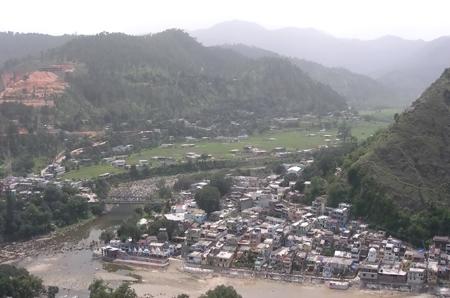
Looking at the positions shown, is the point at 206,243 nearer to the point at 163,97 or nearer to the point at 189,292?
the point at 189,292

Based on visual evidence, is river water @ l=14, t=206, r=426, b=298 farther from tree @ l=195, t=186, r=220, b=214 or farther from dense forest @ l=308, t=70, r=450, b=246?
tree @ l=195, t=186, r=220, b=214

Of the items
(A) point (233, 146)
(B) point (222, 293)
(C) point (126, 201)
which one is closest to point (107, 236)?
(C) point (126, 201)

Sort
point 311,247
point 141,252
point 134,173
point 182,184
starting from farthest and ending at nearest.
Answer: point 134,173 < point 182,184 < point 311,247 < point 141,252

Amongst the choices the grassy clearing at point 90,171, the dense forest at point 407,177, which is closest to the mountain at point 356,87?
the grassy clearing at point 90,171

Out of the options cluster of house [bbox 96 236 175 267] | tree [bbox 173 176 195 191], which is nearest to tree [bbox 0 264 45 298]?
cluster of house [bbox 96 236 175 267]

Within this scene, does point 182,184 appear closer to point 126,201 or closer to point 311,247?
point 126,201

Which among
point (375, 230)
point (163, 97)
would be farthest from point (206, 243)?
point (163, 97)
